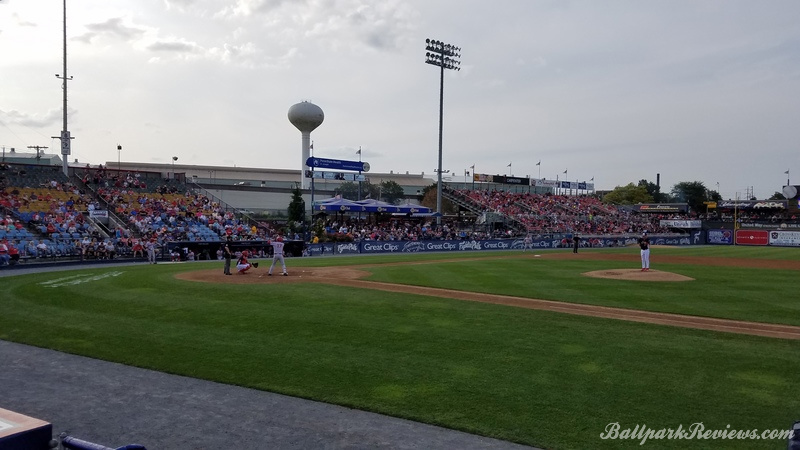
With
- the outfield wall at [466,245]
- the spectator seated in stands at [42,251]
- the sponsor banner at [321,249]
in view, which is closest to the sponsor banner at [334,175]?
the outfield wall at [466,245]

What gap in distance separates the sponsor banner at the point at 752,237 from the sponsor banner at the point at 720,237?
3.07ft

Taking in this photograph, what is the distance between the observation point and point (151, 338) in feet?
36.9

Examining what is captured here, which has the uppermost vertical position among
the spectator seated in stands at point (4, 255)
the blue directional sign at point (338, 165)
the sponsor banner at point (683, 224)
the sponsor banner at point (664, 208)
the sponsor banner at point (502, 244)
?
the blue directional sign at point (338, 165)

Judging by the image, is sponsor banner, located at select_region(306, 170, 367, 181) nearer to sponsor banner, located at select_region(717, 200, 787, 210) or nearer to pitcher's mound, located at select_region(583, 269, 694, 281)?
pitcher's mound, located at select_region(583, 269, 694, 281)

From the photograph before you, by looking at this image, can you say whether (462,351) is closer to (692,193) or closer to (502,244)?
(502,244)

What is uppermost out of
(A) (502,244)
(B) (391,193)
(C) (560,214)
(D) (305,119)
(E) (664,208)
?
(D) (305,119)

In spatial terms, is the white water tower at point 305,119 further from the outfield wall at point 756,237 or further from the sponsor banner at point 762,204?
the sponsor banner at point 762,204

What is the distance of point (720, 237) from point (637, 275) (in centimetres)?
4773

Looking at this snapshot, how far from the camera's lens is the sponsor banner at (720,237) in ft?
204

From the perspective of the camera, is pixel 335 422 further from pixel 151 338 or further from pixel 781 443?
pixel 151 338

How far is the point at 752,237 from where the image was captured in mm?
60188

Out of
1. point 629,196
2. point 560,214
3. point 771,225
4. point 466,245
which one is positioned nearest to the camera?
point 466,245

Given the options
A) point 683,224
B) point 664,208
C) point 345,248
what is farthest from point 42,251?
point 664,208

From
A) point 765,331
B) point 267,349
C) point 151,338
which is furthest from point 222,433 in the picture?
point 765,331
